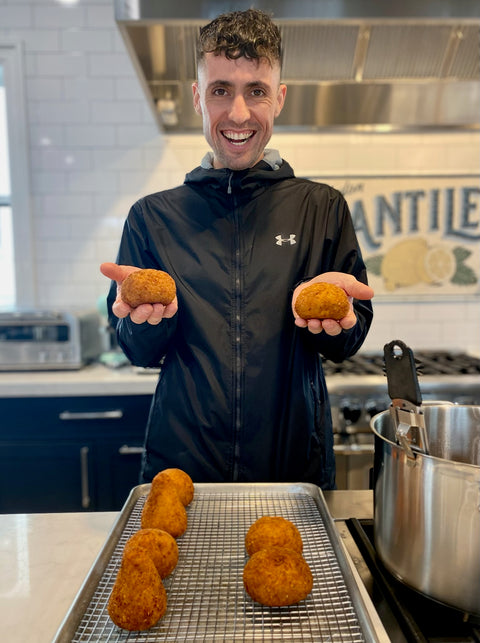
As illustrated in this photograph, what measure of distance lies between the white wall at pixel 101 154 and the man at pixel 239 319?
152 centimetres

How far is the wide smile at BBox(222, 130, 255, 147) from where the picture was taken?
1180 millimetres

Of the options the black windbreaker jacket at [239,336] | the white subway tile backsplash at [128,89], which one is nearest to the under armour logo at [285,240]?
the black windbreaker jacket at [239,336]

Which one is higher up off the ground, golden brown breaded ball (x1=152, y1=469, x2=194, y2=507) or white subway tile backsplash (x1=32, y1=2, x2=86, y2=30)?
white subway tile backsplash (x1=32, y1=2, x2=86, y2=30)

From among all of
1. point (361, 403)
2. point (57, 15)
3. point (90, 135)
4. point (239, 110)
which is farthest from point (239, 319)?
point (57, 15)

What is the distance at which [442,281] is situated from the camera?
2.78 m

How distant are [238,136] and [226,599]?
97 cm

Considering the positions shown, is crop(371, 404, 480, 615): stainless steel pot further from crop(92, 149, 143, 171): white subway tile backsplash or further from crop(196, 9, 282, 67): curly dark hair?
crop(92, 149, 143, 171): white subway tile backsplash

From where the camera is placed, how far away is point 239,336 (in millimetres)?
1218

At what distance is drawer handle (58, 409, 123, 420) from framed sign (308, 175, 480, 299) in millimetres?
1568

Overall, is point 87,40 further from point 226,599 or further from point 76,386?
point 226,599

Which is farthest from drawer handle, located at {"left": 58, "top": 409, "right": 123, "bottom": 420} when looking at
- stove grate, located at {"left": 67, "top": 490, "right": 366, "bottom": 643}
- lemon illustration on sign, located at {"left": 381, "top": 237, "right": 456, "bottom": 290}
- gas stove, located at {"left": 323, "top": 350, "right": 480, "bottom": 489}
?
lemon illustration on sign, located at {"left": 381, "top": 237, "right": 456, "bottom": 290}

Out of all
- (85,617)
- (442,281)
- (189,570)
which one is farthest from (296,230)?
(442,281)

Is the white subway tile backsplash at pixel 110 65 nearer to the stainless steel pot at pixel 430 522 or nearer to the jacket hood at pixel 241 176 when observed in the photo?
the jacket hood at pixel 241 176

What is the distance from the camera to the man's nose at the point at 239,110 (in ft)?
3.69
